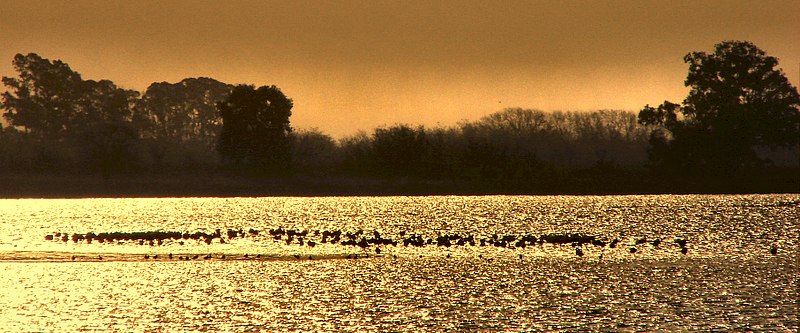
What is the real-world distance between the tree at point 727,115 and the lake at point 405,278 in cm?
3875

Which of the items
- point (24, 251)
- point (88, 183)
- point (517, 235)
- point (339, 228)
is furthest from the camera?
point (88, 183)

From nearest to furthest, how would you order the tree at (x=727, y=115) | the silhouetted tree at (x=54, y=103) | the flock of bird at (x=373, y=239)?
the flock of bird at (x=373, y=239)
the tree at (x=727, y=115)
the silhouetted tree at (x=54, y=103)

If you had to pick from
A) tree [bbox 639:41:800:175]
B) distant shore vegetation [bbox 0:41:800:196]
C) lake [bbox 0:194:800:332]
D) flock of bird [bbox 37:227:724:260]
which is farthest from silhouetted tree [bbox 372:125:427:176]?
flock of bird [bbox 37:227:724:260]

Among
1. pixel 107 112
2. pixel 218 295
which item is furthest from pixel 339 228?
Result: pixel 107 112

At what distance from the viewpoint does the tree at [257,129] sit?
405 feet

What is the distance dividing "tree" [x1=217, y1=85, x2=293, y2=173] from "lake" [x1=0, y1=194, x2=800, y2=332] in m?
47.6

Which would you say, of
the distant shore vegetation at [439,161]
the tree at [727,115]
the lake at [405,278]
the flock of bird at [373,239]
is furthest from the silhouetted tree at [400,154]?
the flock of bird at [373,239]

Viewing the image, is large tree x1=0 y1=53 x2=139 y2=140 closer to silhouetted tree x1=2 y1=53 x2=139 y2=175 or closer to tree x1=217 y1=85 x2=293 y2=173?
silhouetted tree x1=2 y1=53 x2=139 y2=175

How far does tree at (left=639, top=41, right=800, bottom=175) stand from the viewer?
4473 inches

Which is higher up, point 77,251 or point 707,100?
point 707,100

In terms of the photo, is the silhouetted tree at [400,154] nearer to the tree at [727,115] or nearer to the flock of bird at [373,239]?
the tree at [727,115]

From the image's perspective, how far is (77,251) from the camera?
51531 mm

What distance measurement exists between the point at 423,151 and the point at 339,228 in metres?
53.0

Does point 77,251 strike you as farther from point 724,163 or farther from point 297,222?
point 724,163
